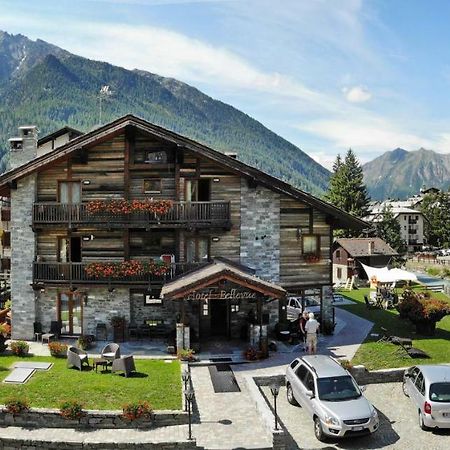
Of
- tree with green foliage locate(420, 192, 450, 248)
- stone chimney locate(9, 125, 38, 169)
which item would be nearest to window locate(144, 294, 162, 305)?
stone chimney locate(9, 125, 38, 169)

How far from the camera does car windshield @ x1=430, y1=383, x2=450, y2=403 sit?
674 inches

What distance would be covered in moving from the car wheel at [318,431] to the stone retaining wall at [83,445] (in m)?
3.75

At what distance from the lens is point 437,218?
116125 millimetres

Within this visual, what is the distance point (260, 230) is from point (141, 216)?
6236 millimetres

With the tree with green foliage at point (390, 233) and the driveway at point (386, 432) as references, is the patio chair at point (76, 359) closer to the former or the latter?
the driveway at point (386, 432)

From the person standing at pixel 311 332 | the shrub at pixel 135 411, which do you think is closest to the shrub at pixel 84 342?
the shrub at pixel 135 411

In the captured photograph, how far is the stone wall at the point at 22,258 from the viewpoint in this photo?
28.3 metres

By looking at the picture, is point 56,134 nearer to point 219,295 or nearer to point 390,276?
point 219,295

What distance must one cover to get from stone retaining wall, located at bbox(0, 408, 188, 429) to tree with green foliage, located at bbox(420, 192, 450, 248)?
343ft

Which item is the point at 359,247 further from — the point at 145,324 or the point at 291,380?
the point at 291,380

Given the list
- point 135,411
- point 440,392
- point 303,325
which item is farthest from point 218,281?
point 440,392

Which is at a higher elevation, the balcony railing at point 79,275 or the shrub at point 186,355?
the balcony railing at point 79,275

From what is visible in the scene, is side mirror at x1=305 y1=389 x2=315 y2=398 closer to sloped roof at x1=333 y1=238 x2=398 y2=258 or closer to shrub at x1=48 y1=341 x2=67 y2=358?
shrub at x1=48 y1=341 x2=67 y2=358

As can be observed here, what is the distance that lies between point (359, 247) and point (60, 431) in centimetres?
4904
